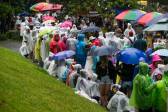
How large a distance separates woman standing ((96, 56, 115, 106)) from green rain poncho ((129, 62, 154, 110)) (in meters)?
2.53

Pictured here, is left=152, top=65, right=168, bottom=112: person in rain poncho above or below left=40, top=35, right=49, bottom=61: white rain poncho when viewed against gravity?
above

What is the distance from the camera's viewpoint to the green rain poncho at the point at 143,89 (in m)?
12.0

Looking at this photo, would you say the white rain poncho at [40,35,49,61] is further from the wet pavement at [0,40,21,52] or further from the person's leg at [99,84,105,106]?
the wet pavement at [0,40,21,52]

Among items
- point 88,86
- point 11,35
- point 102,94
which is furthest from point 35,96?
point 11,35

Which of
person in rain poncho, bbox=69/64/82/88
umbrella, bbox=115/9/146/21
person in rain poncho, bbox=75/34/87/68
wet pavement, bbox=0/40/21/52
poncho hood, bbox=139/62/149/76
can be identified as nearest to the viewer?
poncho hood, bbox=139/62/149/76

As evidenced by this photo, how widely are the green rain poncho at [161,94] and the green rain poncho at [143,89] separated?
15 centimetres

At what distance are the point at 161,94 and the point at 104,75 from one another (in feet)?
11.5

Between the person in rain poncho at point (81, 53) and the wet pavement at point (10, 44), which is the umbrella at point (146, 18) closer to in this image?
the person in rain poncho at point (81, 53)

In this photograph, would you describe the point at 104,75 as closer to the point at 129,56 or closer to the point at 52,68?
the point at 129,56

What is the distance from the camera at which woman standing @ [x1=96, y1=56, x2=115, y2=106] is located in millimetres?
14836

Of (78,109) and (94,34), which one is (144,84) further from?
(94,34)

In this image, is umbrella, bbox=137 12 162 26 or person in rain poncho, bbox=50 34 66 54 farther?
umbrella, bbox=137 12 162 26

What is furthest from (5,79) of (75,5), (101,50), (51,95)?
(75,5)

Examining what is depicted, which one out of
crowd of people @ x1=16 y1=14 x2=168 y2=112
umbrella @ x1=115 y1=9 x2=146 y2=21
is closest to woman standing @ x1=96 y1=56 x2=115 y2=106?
crowd of people @ x1=16 y1=14 x2=168 y2=112
